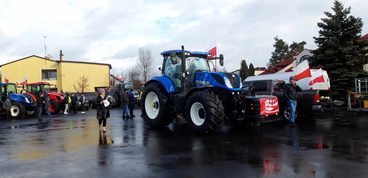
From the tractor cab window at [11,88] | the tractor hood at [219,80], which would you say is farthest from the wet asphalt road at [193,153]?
the tractor cab window at [11,88]

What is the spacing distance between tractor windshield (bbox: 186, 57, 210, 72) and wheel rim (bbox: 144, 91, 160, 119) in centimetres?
188

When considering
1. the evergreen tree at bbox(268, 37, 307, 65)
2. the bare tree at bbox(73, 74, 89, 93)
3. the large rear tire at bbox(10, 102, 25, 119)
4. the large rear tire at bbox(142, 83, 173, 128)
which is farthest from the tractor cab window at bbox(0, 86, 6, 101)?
the evergreen tree at bbox(268, 37, 307, 65)

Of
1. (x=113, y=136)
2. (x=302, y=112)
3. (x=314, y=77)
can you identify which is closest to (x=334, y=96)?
(x=314, y=77)

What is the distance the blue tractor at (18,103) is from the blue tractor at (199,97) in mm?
12102

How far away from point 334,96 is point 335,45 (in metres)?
3.22

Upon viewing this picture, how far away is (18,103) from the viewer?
79.0ft

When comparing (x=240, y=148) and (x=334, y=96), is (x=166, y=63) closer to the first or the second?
(x=240, y=148)

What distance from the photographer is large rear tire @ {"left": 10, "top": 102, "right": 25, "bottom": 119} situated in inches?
934

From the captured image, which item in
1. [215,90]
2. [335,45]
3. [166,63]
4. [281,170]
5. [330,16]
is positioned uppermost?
[330,16]

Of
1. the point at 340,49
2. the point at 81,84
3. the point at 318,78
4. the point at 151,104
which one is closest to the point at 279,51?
the point at 81,84

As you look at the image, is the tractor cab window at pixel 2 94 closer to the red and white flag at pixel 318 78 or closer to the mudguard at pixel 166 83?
the mudguard at pixel 166 83

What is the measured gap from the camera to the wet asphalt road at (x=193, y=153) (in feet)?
23.5

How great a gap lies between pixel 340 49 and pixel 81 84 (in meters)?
41.0

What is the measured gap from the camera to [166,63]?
1435cm
